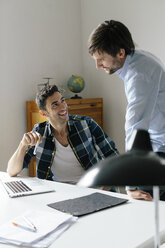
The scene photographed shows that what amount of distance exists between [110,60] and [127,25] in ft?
7.65

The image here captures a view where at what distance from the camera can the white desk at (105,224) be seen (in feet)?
3.57

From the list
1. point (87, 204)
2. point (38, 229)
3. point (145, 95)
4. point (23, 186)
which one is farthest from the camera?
point (23, 186)

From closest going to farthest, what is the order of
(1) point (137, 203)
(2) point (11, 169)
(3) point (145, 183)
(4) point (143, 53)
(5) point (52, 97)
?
(3) point (145, 183), (1) point (137, 203), (4) point (143, 53), (2) point (11, 169), (5) point (52, 97)

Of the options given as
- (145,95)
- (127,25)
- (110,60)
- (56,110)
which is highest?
(127,25)

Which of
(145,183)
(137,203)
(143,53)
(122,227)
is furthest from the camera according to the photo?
(143,53)

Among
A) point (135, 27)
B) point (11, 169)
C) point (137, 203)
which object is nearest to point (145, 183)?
point (137, 203)

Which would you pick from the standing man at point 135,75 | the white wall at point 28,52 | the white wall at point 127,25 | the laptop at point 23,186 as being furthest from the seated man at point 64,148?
the white wall at point 127,25

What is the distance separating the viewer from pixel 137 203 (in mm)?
1463

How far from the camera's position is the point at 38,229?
1188 millimetres


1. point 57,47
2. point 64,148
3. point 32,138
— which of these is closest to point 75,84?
point 57,47

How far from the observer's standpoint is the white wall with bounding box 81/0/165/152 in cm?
371

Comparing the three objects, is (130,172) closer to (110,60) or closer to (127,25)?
(110,60)

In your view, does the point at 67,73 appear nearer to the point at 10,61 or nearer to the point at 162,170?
the point at 10,61

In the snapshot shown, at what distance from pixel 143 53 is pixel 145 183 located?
1.23 m
